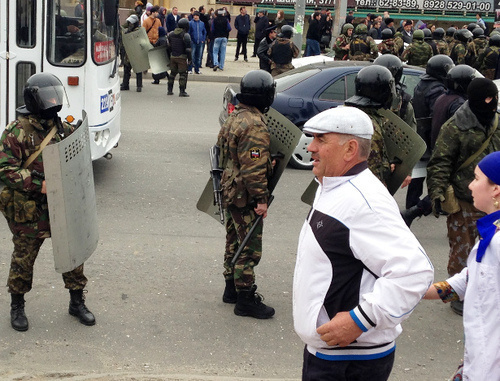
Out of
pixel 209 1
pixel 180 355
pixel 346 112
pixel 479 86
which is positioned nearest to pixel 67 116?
pixel 180 355

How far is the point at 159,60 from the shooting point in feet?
53.6

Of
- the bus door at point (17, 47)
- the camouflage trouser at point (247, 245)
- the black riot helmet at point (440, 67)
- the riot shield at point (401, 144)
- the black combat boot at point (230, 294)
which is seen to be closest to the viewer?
the camouflage trouser at point (247, 245)

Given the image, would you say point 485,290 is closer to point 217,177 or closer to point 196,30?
point 217,177

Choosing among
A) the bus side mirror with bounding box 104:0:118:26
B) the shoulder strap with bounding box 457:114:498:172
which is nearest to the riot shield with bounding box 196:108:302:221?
the shoulder strap with bounding box 457:114:498:172

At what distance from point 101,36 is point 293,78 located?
282 cm

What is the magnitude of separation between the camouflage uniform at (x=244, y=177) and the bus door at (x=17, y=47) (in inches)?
152

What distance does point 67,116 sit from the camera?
8531 mm

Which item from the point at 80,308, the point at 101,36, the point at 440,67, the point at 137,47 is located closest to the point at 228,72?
the point at 137,47

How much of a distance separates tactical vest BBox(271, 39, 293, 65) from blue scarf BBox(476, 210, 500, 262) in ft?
39.8

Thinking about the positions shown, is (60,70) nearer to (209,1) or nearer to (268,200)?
(268,200)

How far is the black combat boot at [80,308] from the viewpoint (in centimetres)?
529

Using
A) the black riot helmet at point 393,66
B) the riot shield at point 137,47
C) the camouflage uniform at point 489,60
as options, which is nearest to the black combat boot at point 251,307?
the black riot helmet at point 393,66

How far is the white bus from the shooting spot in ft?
27.3

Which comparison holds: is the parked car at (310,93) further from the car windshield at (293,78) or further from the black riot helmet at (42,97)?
the black riot helmet at (42,97)
